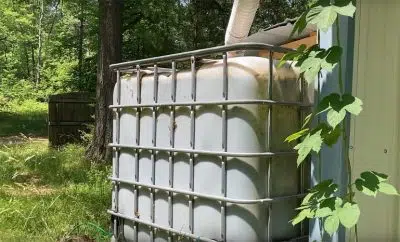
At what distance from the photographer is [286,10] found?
59.7 feet

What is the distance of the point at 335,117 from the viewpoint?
2551 millimetres

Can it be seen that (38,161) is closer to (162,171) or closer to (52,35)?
(162,171)

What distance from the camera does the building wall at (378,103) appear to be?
3.24 m

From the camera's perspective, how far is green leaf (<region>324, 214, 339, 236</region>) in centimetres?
252

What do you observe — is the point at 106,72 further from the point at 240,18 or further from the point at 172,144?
the point at 172,144

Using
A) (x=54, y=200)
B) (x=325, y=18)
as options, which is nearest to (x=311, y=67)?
(x=325, y=18)

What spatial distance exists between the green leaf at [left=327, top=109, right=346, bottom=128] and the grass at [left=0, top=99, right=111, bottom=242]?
343 centimetres

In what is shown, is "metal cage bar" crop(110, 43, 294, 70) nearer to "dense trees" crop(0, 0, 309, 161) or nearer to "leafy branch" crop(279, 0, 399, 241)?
"leafy branch" crop(279, 0, 399, 241)

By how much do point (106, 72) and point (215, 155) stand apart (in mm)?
7426

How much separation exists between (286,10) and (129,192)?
583 inches

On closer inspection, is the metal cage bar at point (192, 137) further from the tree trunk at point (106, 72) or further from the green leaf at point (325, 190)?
the tree trunk at point (106, 72)

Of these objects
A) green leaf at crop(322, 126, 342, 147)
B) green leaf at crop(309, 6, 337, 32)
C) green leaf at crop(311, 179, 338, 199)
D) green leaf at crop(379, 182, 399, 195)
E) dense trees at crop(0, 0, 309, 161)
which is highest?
dense trees at crop(0, 0, 309, 161)

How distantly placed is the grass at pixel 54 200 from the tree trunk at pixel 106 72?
42 cm

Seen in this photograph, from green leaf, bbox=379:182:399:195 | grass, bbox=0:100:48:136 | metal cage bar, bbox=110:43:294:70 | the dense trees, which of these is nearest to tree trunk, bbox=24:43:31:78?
the dense trees
